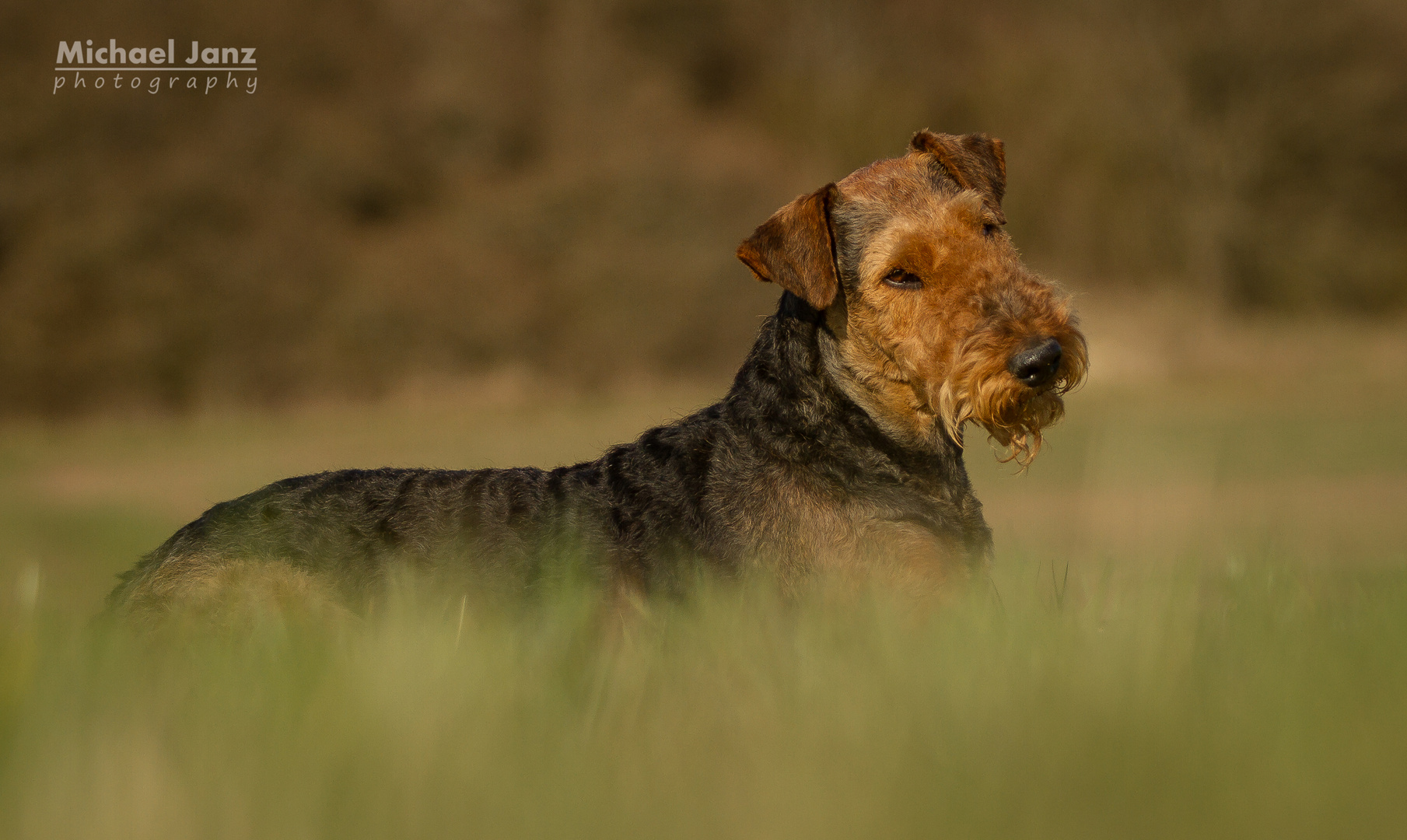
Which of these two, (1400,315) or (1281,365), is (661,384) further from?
(1400,315)

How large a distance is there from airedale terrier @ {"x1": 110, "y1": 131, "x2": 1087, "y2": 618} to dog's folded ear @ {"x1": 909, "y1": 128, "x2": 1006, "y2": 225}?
0.27 m

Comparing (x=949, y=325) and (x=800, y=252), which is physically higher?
(x=800, y=252)

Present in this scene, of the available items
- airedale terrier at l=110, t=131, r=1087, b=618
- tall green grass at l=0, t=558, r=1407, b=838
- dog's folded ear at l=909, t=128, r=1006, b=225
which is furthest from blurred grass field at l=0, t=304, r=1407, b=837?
dog's folded ear at l=909, t=128, r=1006, b=225

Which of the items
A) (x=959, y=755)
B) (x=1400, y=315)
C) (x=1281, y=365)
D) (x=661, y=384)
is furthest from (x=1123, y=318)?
(x=959, y=755)

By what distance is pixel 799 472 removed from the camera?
4035 mm

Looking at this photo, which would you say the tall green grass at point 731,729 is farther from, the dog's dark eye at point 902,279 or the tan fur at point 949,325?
the dog's dark eye at point 902,279

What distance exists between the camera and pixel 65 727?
2.08 m

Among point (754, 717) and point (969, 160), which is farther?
point (969, 160)

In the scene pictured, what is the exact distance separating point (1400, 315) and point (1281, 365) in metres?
3.55

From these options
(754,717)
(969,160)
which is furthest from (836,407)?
(754,717)

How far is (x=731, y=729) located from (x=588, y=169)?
68.6ft

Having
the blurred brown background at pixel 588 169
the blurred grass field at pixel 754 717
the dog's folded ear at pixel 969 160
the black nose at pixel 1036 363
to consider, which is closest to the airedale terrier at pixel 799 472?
the black nose at pixel 1036 363

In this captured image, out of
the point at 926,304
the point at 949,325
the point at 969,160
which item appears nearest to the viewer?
the point at 949,325

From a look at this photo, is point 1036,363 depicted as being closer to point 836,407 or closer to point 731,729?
point 836,407
